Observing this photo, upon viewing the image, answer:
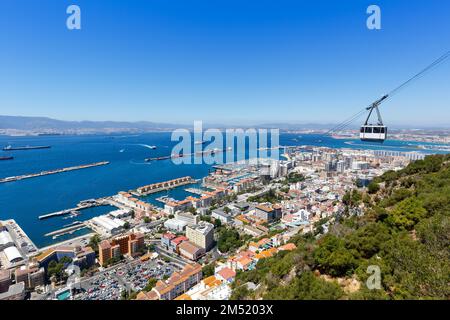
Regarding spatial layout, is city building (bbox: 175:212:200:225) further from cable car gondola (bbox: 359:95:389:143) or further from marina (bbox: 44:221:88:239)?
cable car gondola (bbox: 359:95:389:143)

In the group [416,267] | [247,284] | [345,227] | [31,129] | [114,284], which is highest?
[31,129]

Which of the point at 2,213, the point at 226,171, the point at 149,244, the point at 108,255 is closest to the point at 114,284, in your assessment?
the point at 108,255

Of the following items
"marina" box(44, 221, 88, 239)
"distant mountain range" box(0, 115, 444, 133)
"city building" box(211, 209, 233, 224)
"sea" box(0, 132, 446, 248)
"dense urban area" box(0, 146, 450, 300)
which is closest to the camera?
"dense urban area" box(0, 146, 450, 300)

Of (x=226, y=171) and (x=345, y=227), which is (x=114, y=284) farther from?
(x=226, y=171)

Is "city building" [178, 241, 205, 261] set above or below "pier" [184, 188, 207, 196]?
below

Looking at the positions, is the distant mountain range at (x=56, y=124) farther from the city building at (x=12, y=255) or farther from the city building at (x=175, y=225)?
the city building at (x=175, y=225)

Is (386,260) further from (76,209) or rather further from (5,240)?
(76,209)

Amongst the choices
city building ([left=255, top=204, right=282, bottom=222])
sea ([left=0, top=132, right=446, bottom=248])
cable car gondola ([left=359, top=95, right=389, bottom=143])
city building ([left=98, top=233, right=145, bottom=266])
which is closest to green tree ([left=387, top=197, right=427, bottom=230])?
cable car gondola ([left=359, top=95, right=389, bottom=143])

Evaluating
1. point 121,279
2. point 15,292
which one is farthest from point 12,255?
point 121,279
